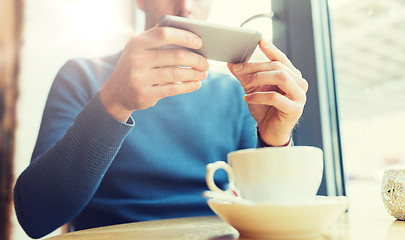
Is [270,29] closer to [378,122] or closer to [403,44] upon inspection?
[403,44]

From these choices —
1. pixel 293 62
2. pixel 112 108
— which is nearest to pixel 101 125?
pixel 112 108

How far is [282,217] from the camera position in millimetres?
332

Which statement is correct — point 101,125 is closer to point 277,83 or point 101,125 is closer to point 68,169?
point 68,169

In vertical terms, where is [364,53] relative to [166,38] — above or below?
above

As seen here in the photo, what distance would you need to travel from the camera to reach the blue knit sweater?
0.60 meters

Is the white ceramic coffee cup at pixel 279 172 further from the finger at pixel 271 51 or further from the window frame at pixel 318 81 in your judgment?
the window frame at pixel 318 81

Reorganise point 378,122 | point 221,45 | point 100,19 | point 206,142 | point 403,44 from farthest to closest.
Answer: point 378,122, point 100,19, point 403,44, point 206,142, point 221,45

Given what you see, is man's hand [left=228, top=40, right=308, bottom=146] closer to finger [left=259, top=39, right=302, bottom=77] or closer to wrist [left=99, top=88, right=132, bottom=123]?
finger [left=259, top=39, right=302, bottom=77]

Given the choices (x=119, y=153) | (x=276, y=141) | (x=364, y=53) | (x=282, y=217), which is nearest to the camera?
(x=282, y=217)

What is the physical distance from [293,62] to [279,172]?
70cm

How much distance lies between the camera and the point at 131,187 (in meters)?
0.84

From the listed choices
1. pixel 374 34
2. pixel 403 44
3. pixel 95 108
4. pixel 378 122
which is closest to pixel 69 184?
pixel 95 108

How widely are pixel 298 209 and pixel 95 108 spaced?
412 mm

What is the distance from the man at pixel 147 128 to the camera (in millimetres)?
536
